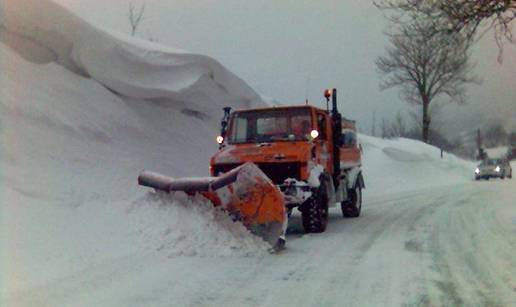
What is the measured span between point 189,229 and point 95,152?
5140mm

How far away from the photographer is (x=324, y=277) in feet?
24.6

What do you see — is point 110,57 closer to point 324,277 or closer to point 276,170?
point 276,170

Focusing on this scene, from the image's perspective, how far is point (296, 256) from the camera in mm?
8953

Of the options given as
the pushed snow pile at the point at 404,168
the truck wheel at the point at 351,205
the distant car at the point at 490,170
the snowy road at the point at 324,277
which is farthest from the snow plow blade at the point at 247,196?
the distant car at the point at 490,170

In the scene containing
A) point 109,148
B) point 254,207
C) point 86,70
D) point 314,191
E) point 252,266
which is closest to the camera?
point 252,266

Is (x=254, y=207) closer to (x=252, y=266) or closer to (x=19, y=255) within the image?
(x=252, y=266)

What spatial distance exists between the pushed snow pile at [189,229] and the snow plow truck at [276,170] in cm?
18

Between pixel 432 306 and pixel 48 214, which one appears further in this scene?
pixel 48 214

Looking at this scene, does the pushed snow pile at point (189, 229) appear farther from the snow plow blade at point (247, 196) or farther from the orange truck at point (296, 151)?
the orange truck at point (296, 151)

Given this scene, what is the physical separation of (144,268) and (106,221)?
1.99 metres

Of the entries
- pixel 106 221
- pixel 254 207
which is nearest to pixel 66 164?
pixel 106 221

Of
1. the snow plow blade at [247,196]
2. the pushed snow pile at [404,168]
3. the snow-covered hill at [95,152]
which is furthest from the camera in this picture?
the pushed snow pile at [404,168]

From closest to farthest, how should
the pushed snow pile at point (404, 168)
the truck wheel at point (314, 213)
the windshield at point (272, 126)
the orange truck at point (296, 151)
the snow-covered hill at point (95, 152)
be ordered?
1. the snow-covered hill at point (95, 152)
2. the orange truck at point (296, 151)
3. the truck wheel at point (314, 213)
4. the windshield at point (272, 126)
5. the pushed snow pile at point (404, 168)

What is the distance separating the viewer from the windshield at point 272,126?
465 inches
